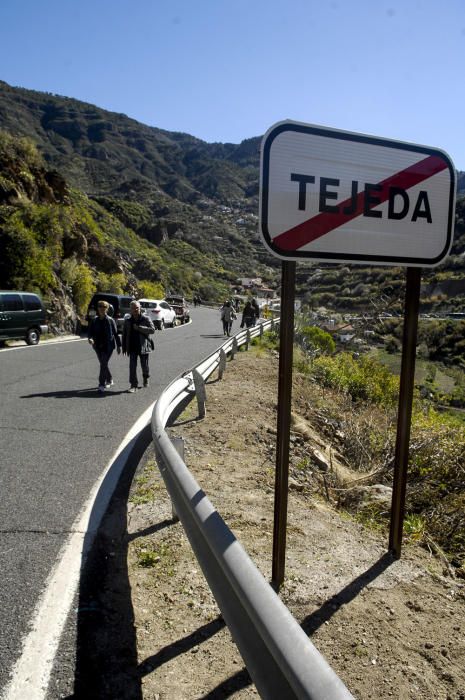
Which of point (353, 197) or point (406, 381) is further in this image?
point (406, 381)

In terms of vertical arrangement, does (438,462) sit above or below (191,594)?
below

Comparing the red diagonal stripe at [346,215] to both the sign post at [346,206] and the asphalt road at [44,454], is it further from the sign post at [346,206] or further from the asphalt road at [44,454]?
the asphalt road at [44,454]

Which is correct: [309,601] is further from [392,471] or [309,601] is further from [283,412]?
[392,471]

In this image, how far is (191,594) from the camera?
290cm

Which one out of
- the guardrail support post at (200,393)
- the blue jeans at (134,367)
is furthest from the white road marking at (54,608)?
the blue jeans at (134,367)

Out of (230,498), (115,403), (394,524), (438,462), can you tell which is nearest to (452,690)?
(394,524)

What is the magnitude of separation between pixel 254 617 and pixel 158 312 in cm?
2752

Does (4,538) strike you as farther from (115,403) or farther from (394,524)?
(115,403)

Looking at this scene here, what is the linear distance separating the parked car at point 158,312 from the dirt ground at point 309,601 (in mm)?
23671

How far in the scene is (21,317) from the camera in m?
16.9

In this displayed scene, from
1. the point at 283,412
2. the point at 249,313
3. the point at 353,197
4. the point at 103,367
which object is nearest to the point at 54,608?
the point at 283,412

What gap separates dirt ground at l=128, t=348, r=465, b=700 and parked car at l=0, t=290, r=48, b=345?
13.1m

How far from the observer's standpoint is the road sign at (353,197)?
2.69 metres

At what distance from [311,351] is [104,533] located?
1424cm
